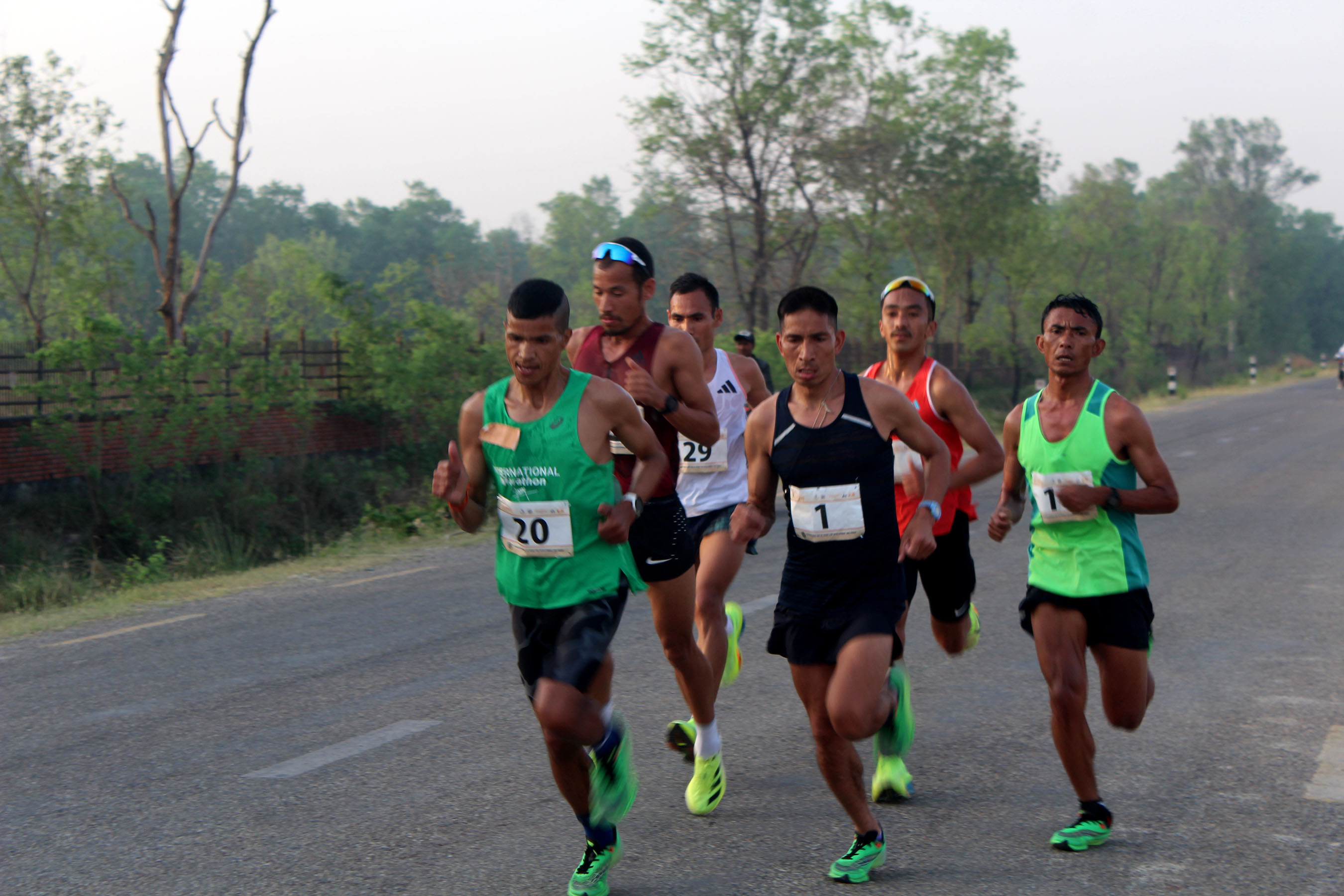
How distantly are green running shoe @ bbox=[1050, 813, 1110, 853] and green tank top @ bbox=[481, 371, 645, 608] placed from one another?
1691 millimetres

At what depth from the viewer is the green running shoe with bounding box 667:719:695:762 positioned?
516 centimetres

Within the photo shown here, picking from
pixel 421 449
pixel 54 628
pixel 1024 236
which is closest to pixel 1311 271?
pixel 1024 236

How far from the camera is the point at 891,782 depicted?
182 inches

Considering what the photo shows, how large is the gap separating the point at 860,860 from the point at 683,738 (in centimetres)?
150

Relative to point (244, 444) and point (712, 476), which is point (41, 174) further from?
point (712, 476)

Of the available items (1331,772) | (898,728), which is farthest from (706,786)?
(1331,772)

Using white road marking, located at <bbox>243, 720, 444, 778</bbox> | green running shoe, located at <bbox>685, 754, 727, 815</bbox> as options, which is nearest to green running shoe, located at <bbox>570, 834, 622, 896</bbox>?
green running shoe, located at <bbox>685, 754, 727, 815</bbox>

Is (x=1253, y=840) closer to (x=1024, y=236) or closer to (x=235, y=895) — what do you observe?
(x=235, y=895)

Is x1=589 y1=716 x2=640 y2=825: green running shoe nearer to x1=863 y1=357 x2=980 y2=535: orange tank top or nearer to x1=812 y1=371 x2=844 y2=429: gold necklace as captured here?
x1=812 y1=371 x2=844 y2=429: gold necklace

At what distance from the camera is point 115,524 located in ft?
60.6

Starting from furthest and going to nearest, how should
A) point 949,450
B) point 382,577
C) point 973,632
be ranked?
point 382,577 → point 973,632 → point 949,450

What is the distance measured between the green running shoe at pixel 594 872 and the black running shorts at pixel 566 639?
0.53 metres

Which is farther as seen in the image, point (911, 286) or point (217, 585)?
point (217, 585)

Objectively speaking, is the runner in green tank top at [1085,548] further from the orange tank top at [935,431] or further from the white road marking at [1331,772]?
the white road marking at [1331,772]
